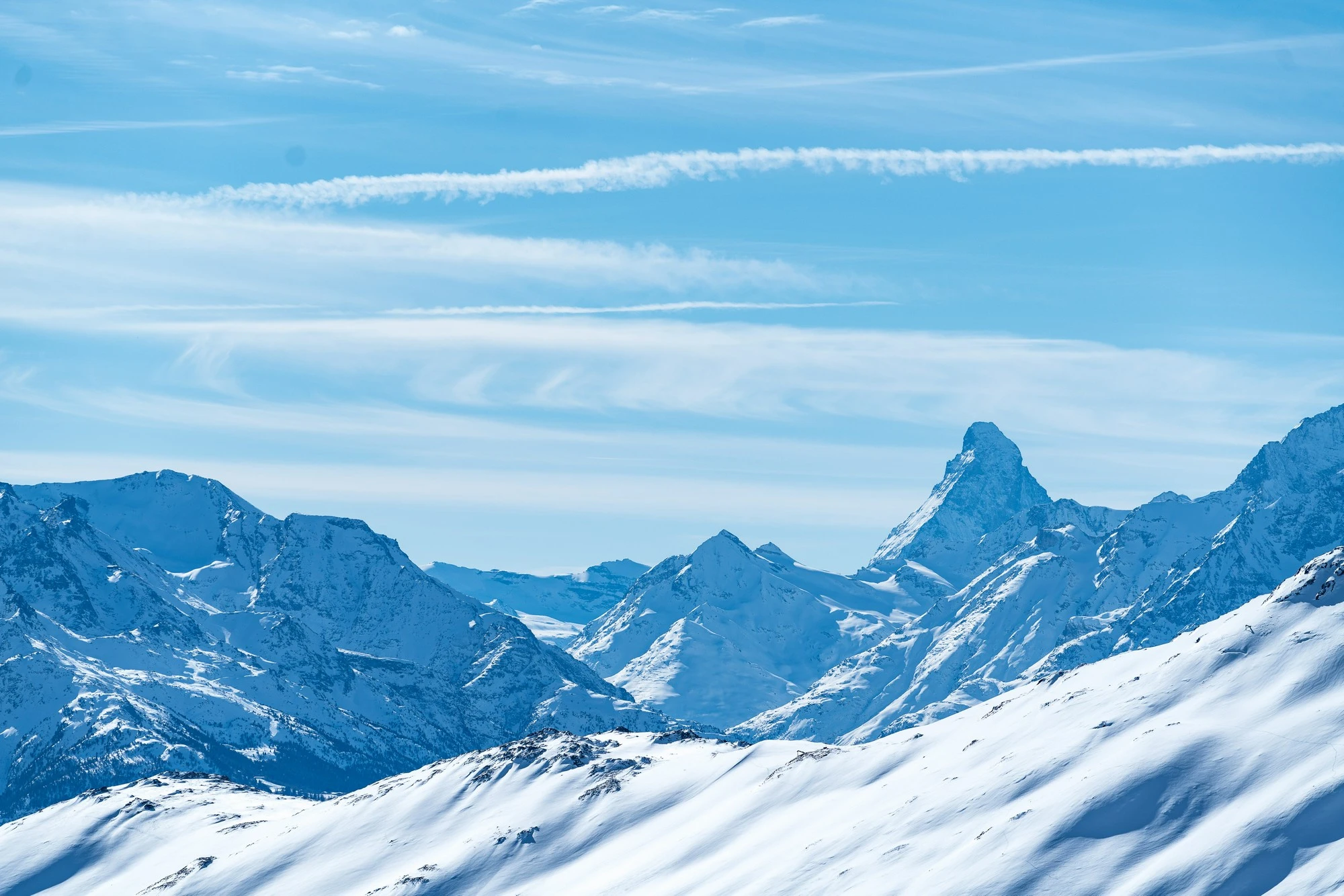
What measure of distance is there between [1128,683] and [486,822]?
71.2 m

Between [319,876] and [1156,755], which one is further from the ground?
[1156,755]

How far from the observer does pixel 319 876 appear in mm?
191000

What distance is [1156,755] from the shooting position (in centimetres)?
13512

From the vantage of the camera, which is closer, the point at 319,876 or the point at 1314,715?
the point at 1314,715

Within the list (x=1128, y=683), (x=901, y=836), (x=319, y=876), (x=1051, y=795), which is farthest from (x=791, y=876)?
(x=319, y=876)

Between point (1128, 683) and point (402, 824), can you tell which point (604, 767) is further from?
point (1128, 683)

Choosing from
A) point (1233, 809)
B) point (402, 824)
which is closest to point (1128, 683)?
point (1233, 809)

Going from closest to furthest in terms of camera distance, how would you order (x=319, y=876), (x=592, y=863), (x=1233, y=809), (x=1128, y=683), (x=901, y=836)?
1. (x=1233, y=809)
2. (x=901, y=836)
3. (x=1128, y=683)
4. (x=592, y=863)
5. (x=319, y=876)

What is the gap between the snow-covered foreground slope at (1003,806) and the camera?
407ft

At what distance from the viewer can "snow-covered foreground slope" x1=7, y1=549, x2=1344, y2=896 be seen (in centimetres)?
12412

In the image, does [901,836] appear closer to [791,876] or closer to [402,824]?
[791,876]

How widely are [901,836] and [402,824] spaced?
72737 millimetres

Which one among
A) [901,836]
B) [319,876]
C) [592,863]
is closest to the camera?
[901,836]

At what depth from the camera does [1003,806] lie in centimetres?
14288
